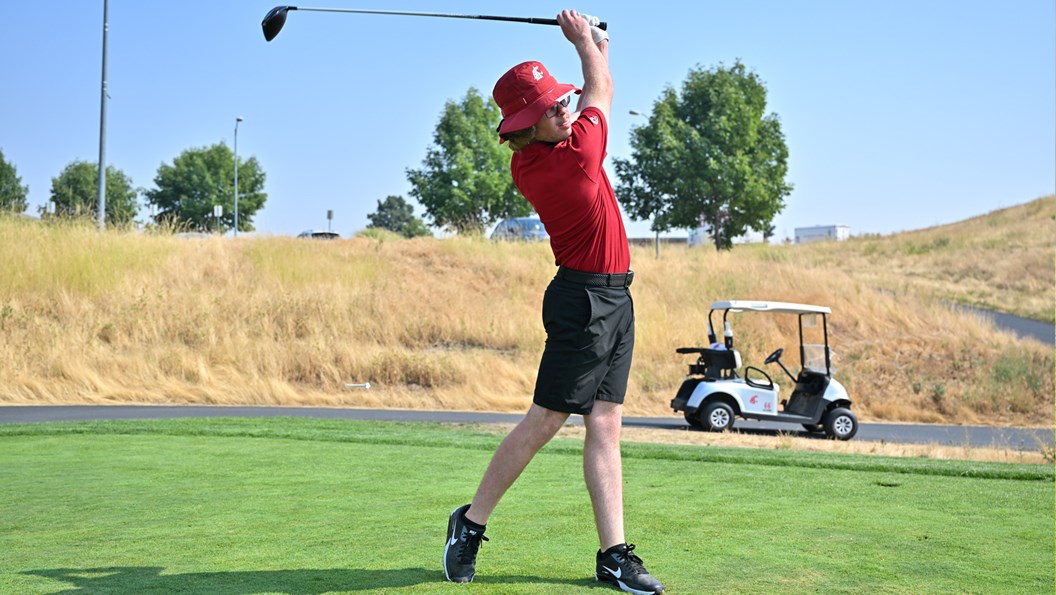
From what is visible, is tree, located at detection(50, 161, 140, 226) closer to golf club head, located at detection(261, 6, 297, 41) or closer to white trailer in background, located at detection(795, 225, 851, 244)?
white trailer in background, located at detection(795, 225, 851, 244)

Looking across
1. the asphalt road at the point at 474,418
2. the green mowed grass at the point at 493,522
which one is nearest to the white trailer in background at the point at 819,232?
the asphalt road at the point at 474,418

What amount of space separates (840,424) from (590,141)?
1310cm

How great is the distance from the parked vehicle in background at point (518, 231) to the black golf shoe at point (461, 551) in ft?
93.7

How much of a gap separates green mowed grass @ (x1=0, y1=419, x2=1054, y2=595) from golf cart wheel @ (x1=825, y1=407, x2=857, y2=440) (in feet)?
24.9

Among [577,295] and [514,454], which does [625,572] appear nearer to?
[514,454]

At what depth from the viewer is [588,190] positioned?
388cm

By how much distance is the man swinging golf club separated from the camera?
3.85 meters

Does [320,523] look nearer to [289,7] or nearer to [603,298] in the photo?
[603,298]

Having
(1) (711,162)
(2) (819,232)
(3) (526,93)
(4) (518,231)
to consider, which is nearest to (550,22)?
(3) (526,93)

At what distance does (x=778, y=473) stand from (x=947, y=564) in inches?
121

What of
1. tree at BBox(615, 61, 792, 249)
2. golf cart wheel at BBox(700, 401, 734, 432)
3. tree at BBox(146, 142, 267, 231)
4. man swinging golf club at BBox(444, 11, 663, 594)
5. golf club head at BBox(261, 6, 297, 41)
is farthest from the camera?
tree at BBox(146, 142, 267, 231)

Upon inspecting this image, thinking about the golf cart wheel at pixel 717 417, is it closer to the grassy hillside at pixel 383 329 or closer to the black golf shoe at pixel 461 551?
the grassy hillside at pixel 383 329

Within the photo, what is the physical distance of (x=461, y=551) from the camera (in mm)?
3959

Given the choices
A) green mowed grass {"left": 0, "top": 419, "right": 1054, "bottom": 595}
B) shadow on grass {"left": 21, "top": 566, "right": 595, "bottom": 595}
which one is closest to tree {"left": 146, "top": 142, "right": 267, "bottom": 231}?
green mowed grass {"left": 0, "top": 419, "right": 1054, "bottom": 595}
